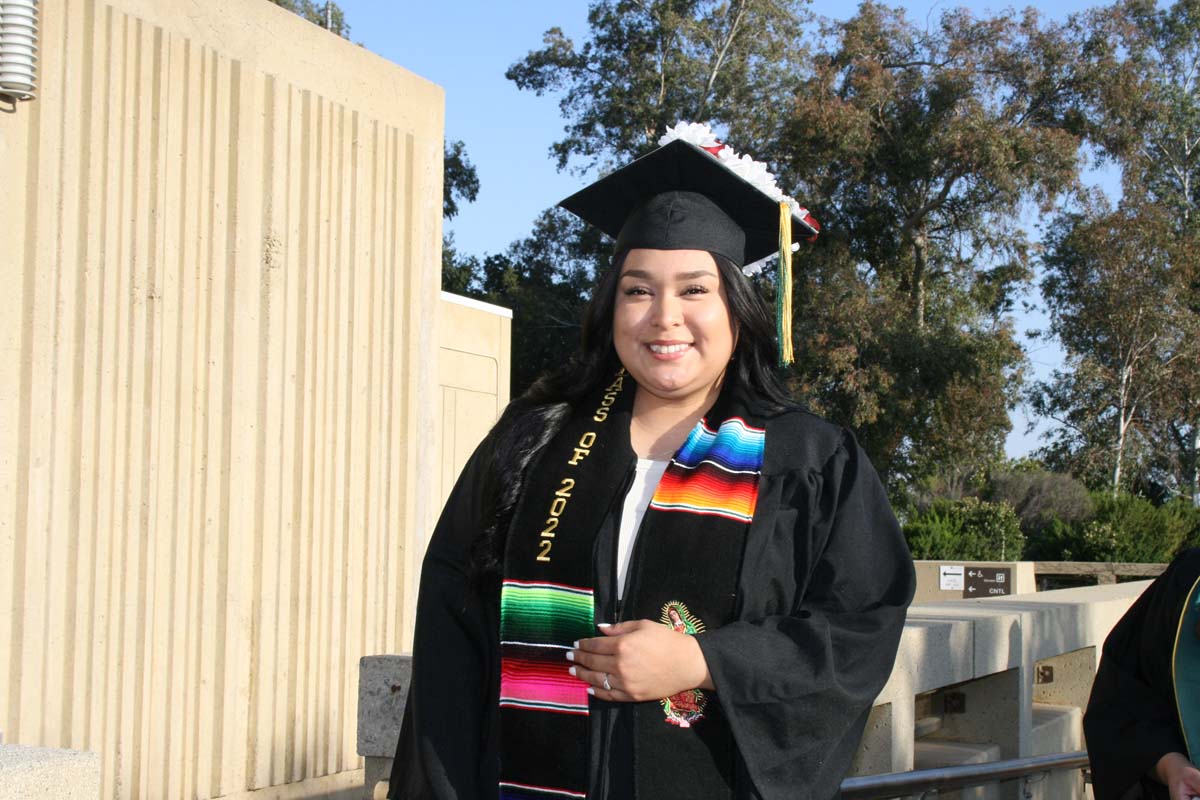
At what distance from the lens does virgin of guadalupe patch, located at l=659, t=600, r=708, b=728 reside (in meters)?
2.21

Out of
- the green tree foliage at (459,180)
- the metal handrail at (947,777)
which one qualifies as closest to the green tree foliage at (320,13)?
the green tree foliage at (459,180)

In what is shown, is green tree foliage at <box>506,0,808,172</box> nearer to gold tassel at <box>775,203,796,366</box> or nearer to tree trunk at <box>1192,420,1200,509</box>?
tree trunk at <box>1192,420,1200,509</box>

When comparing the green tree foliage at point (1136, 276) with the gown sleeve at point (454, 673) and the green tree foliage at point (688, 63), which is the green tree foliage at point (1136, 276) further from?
the gown sleeve at point (454, 673)

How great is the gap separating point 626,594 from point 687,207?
796mm

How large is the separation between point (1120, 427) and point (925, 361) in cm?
958

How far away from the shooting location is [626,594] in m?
2.28

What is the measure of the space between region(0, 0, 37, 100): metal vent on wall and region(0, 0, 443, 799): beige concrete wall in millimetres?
171

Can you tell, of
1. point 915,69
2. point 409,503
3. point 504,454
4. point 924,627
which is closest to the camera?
point 504,454

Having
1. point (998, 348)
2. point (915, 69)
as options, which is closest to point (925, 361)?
point (998, 348)

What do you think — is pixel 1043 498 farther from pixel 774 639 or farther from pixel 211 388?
pixel 774 639

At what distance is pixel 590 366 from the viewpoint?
2652 mm

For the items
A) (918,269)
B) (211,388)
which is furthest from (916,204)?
(211,388)

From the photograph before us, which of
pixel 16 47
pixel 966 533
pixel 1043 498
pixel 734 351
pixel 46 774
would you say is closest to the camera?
pixel 46 774

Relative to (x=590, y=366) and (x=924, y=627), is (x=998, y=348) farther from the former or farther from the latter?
(x=590, y=366)
